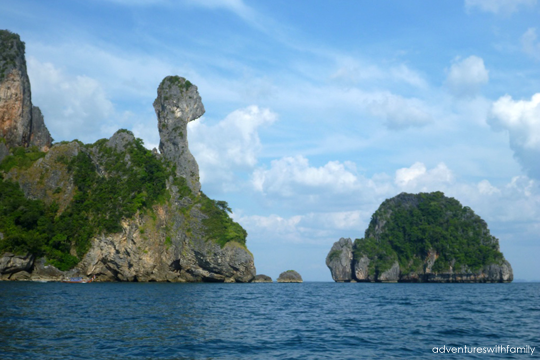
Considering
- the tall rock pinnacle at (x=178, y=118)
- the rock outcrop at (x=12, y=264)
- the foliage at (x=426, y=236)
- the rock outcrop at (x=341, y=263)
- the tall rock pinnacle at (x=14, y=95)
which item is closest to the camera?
the rock outcrop at (x=12, y=264)

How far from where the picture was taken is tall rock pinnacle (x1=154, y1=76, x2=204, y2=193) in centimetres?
10500

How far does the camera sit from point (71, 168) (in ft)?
296

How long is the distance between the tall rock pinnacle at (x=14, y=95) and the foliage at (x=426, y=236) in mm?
109948

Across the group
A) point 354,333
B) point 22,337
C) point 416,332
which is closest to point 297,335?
point 354,333

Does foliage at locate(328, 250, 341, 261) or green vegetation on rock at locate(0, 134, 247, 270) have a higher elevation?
green vegetation on rock at locate(0, 134, 247, 270)

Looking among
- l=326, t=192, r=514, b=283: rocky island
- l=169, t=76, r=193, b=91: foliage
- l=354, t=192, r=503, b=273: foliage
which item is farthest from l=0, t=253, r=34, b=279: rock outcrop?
l=354, t=192, r=503, b=273: foliage

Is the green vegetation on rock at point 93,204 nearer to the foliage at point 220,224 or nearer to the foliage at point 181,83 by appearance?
the foliage at point 220,224

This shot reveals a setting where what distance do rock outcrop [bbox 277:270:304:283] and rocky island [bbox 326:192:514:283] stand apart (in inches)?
861

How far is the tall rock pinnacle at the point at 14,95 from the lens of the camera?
93688mm

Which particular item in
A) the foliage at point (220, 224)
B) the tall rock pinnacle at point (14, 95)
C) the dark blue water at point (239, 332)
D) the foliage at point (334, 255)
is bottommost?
the dark blue water at point (239, 332)

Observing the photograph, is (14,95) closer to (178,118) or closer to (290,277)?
(178,118)

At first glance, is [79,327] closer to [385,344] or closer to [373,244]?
[385,344]

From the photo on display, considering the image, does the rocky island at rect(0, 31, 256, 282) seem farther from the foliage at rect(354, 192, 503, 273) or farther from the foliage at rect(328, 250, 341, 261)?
the foliage at rect(354, 192, 503, 273)

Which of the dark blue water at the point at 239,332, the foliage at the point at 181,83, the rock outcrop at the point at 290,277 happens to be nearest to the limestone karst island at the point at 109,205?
the foliage at the point at 181,83
